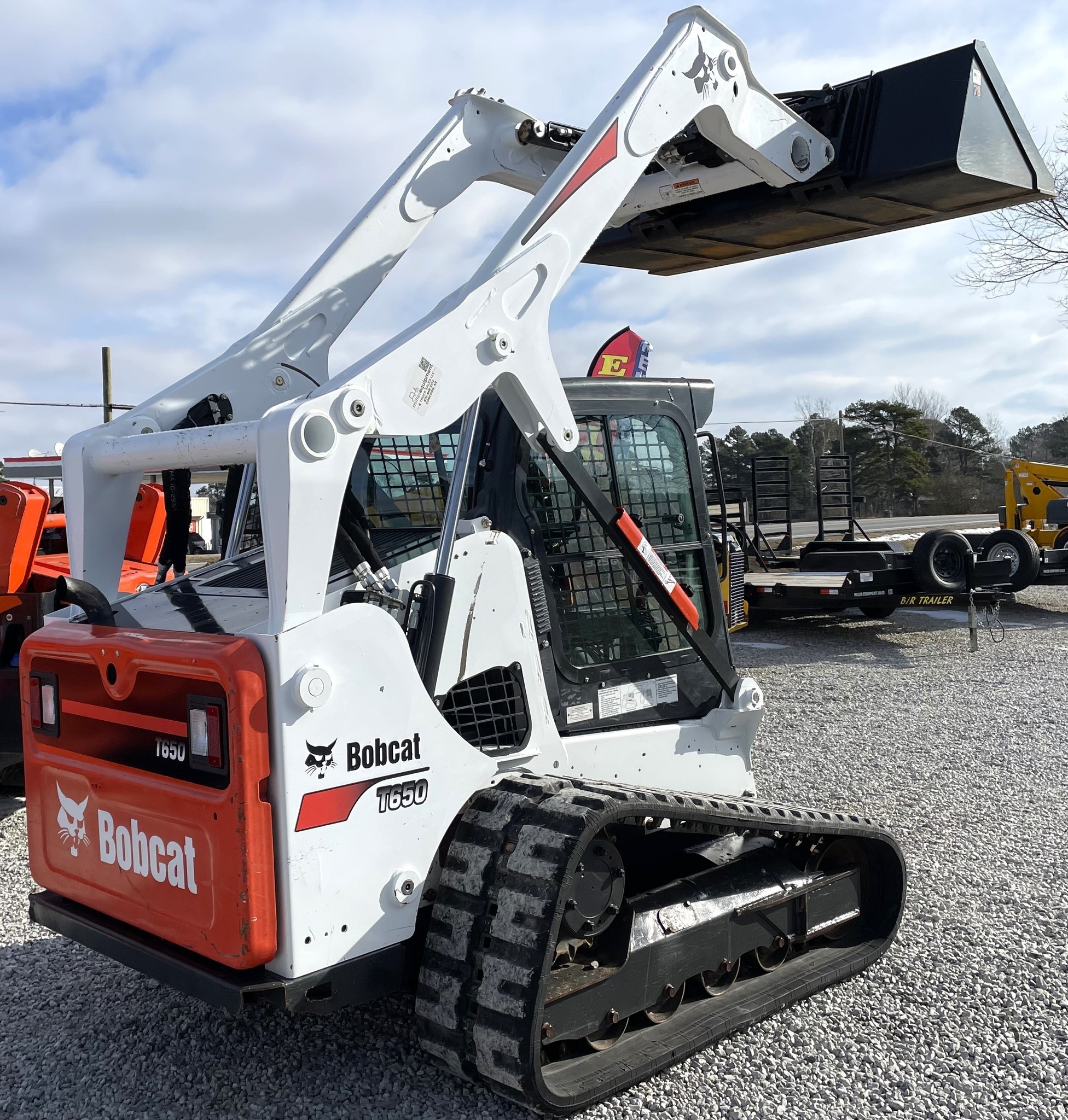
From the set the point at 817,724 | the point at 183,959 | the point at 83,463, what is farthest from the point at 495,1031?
the point at 817,724

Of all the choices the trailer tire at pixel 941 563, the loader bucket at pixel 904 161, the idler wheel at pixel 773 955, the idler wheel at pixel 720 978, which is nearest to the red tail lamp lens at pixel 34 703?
the idler wheel at pixel 720 978

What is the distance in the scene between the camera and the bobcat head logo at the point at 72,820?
3.33m

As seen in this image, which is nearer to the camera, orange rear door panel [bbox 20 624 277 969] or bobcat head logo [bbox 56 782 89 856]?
orange rear door panel [bbox 20 624 277 969]

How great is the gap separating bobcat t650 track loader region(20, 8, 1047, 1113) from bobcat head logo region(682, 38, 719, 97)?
1cm

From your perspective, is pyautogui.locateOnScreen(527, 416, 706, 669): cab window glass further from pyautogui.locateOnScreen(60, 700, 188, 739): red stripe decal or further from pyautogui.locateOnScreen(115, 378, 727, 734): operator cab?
pyautogui.locateOnScreen(60, 700, 188, 739): red stripe decal

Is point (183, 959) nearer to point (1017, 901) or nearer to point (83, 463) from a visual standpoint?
point (83, 463)

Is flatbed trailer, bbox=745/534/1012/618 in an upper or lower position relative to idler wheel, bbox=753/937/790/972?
upper

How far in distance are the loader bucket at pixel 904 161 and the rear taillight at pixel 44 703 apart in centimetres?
365

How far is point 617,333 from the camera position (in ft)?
33.7

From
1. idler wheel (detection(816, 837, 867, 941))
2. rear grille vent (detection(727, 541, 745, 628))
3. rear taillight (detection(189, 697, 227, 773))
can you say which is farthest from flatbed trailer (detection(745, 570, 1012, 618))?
rear taillight (detection(189, 697, 227, 773))

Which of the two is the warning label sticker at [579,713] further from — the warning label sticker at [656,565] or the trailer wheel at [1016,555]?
the trailer wheel at [1016,555]

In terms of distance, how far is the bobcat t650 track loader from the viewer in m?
2.81

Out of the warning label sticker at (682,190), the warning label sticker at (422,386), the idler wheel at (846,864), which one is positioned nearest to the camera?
the warning label sticker at (422,386)

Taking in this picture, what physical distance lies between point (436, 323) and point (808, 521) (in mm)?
43107
